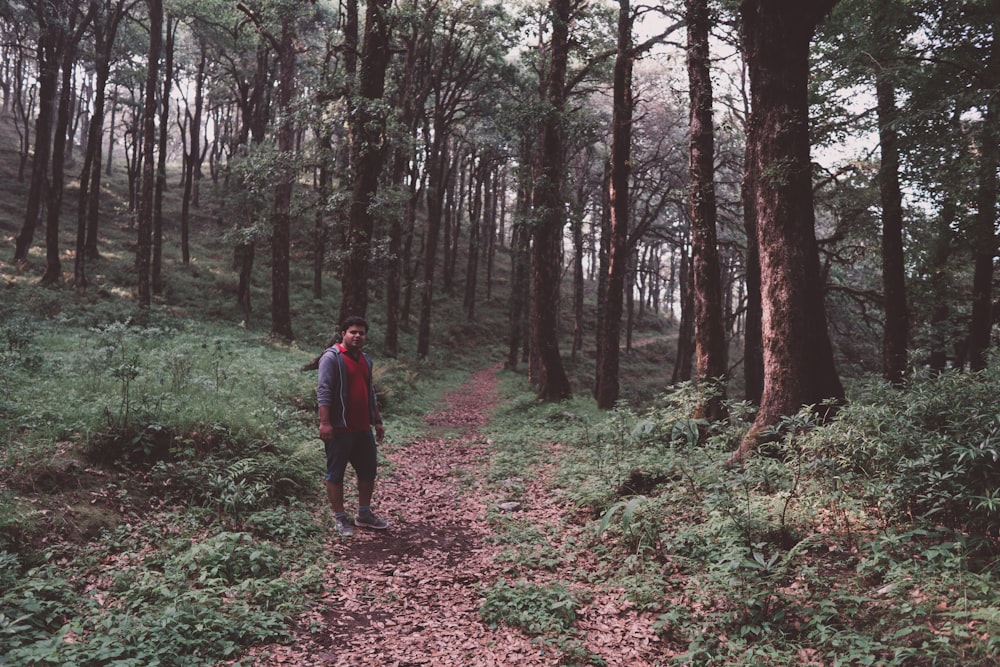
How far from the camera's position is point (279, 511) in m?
6.09

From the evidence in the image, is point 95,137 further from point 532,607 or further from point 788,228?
point 532,607

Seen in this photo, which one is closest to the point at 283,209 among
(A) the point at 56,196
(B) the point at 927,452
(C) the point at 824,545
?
(A) the point at 56,196

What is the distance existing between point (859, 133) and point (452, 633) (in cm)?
1361

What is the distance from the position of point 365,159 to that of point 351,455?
8.02 meters

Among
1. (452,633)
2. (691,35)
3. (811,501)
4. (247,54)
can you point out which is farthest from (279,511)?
(247,54)

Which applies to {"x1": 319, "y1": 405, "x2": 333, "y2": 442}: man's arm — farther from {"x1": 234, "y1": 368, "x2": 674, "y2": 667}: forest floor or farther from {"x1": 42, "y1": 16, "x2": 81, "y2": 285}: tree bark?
{"x1": 42, "y1": 16, "x2": 81, "y2": 285}: tree bark

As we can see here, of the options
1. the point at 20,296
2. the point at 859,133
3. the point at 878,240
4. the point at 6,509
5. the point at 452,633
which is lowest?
the point at 452,633

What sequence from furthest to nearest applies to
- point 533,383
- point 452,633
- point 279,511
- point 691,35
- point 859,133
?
point 533,383 → point 859,133 → point 691,35 → point 279,511 → point 452,633

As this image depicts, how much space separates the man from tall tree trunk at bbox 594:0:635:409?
29.4 ft

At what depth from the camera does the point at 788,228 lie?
21.8ft

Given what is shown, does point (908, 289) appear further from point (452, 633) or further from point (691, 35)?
point (452, 633)

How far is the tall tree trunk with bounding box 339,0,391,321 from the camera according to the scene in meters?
12.3

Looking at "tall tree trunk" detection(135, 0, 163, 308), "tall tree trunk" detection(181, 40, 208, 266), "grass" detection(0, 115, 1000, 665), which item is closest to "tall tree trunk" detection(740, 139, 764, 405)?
"grass" detection(0, 115, 1000, 665)

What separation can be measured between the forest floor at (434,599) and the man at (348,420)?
263 mm
